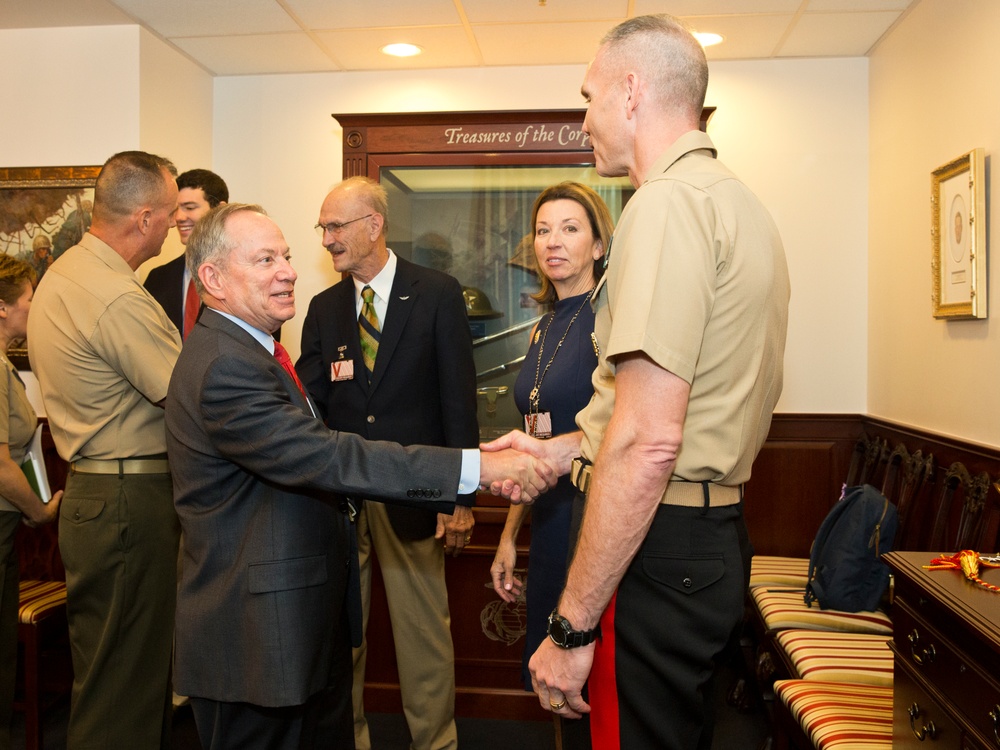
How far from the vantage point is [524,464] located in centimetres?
210

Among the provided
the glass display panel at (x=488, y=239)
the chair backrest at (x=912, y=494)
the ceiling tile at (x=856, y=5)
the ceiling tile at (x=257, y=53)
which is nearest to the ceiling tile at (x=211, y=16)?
the ceiling tile at (x=257, y=53)

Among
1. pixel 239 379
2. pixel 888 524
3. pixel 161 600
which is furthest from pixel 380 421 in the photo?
pixel 888 524

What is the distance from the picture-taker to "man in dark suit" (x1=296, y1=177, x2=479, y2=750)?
10.1 feet

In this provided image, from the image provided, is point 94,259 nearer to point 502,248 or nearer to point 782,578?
point 502,248

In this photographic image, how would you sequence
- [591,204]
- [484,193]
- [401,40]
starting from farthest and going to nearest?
[484,193]
[401,40]
[591,204]

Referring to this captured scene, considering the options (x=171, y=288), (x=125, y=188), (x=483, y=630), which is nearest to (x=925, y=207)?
(x=483, y=630)

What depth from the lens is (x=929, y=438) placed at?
3404 mm

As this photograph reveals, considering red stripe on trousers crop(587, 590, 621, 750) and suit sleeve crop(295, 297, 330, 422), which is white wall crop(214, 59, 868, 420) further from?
red stripe on trousers crop(587, 590, 621, 750)

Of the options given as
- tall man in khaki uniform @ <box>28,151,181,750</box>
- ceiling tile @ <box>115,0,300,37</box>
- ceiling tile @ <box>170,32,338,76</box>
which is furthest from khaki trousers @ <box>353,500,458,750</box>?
ceiling tile @ <box>170,32,338,76</box>

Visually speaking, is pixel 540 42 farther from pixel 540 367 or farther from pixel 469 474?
pixel 469 474

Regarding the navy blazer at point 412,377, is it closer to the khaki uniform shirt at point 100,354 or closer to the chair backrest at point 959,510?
the khaki uniform shirt at point 100,354

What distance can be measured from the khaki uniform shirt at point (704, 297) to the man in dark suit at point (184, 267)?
2.58 m

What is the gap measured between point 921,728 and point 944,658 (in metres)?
0.20

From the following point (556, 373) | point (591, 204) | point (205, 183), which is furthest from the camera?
point (205, 183)
